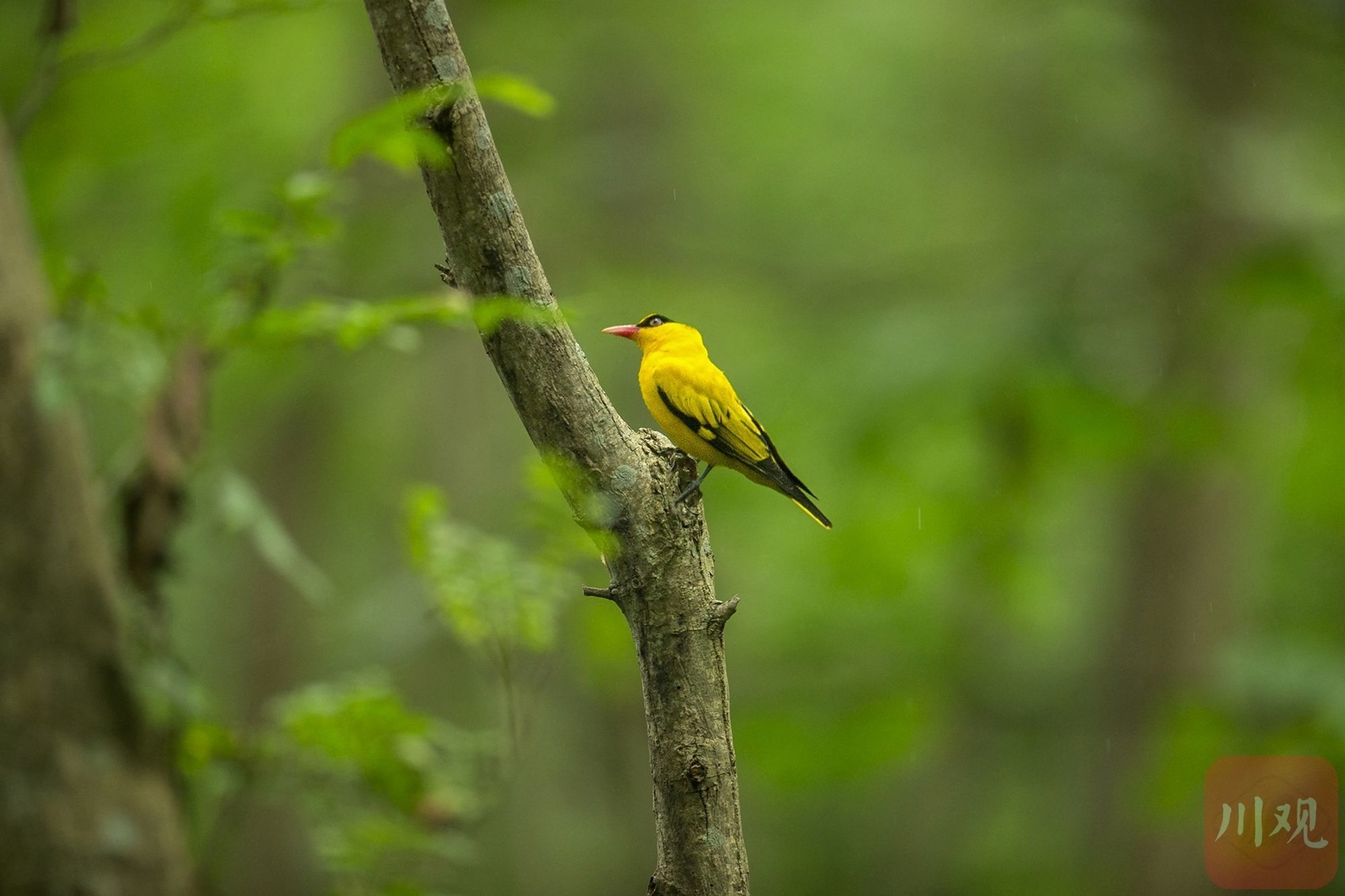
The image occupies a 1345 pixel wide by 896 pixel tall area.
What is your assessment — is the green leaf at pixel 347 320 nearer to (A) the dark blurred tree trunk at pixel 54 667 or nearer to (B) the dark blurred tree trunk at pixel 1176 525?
(A) the dark blurred tree trunk at pixel 54 667

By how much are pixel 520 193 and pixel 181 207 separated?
19.3 ft

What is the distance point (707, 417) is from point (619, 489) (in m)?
1.06

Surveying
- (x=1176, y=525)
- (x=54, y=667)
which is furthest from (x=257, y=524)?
(x=1176, y=525)

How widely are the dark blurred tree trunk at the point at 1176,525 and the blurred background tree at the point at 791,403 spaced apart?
0.10ft

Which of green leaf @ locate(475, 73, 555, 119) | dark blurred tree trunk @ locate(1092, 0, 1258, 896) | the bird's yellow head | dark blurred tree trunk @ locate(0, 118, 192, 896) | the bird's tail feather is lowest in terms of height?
dark blurred tree trunk @ locate(0, 118, 192, 896)

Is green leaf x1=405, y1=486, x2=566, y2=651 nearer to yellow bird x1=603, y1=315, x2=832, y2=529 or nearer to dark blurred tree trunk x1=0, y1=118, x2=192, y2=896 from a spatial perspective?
yellow bird x1=603, y1=315, x2=832, y2=529

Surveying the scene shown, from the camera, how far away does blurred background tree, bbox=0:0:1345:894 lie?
12.1ft

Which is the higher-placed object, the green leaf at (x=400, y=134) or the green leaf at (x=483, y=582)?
the green leaf at (x=400, y=134)

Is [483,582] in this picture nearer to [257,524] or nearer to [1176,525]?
[257,524]

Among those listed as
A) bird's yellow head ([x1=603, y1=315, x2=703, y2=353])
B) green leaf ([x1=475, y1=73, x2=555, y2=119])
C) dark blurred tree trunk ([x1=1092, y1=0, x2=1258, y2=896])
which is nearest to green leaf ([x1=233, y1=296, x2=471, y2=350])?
green leaf ([x1=475, y1=73, x2=555, y2=119])

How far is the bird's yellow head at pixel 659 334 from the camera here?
11.2 ft

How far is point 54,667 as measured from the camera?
329 centimetres

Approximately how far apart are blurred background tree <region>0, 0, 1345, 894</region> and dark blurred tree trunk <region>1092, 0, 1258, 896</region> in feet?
0.10

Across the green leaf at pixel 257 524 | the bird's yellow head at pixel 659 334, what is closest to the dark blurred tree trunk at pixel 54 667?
the green leaf at pixel 257 524
